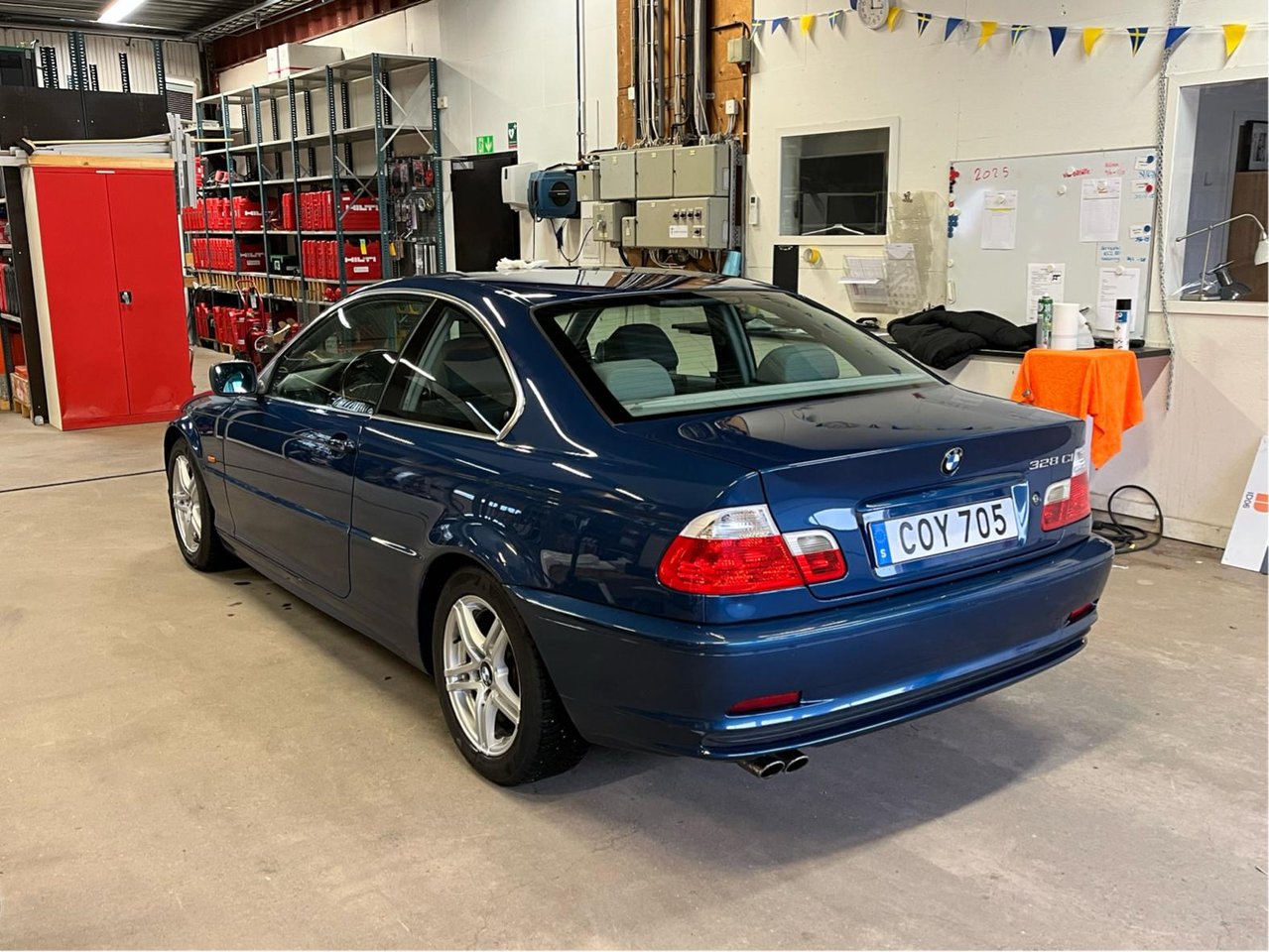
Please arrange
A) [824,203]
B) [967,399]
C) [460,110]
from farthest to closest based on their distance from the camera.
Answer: [460,110] < [824,203] < [967,399]

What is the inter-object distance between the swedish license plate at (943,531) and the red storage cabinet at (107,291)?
24.1ft

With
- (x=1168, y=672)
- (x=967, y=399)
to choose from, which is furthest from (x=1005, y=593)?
(x=1168, y=672)

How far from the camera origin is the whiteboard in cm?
501

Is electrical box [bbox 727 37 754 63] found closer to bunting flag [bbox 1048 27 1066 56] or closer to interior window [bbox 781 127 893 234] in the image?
interior window [bbox 781 127 893 234]

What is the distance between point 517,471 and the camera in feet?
7.88

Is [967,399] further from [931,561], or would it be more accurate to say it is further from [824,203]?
[824,203]

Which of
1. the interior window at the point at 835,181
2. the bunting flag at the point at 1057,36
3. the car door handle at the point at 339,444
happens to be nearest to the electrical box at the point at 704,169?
the interior window at the point at 835,181

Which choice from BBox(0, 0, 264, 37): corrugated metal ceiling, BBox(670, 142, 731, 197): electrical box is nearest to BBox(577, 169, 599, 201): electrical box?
BBox(670, 142, 731, 197): electrical box

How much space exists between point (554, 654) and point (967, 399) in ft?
3.93

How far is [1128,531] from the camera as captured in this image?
199 inches

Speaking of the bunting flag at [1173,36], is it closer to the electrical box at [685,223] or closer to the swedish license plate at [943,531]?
the electrical box at [685,223]

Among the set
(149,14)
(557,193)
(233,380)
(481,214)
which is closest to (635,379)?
(233,380)

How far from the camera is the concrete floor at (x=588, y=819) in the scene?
2.12m

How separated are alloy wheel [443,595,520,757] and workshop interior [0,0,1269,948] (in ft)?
0.04
